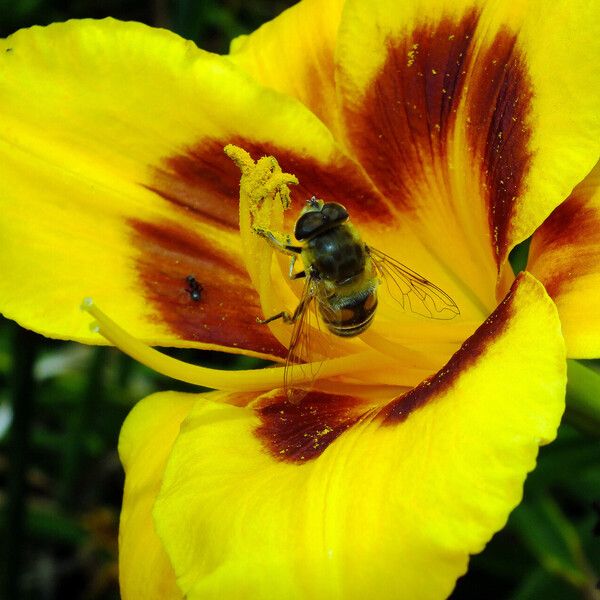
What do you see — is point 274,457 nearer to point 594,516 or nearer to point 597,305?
point 597,305

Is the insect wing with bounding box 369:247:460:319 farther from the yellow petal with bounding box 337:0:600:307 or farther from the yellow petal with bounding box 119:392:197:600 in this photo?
the yellow petal with bounding box 119:392:197:600

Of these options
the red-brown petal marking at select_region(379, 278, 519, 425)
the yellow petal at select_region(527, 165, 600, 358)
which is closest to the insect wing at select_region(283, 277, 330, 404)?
the red-brown petal marking at select_region(379, 278, 519, 425)

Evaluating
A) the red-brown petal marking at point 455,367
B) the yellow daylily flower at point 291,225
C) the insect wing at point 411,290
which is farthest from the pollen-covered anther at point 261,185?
the red-brown petal marking at point 455,367

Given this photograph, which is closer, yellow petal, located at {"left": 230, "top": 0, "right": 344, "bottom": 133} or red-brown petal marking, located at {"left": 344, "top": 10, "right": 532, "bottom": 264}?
red-brown petal marking, located at {"left": 344, "top": 10, "right": 532, "bottom": 264}

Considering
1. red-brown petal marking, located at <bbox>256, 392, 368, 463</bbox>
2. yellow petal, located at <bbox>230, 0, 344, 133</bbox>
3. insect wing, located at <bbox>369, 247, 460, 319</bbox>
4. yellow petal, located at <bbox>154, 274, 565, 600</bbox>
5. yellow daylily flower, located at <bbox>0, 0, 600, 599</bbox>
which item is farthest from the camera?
yellow petal, located at <bbox>230, 0, 344, 133</bbox>

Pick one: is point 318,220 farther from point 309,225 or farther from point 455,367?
point 455,367

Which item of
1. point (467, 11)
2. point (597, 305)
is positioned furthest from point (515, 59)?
point (597, 305)
